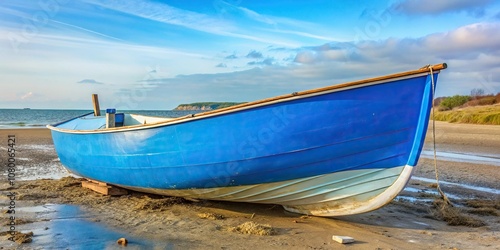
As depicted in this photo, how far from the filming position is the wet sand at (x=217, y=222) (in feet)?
15.5

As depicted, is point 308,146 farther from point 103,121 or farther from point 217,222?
point 103,121

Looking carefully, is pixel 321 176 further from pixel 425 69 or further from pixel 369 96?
pixel 425 69

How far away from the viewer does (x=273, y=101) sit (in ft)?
16.4

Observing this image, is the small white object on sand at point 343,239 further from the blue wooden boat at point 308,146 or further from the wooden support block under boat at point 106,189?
the wooden support block under boat at point 106,189

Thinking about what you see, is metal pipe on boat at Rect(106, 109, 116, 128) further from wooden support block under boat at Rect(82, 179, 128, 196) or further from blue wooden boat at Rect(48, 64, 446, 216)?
blue wooden boat at Rect(48, 64, 446, 216)

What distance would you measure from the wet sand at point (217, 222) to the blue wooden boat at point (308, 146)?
378 millimetres

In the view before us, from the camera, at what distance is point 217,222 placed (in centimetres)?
559

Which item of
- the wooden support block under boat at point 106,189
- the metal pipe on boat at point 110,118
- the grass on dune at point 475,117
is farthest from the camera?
the grass on dune at point 475,117

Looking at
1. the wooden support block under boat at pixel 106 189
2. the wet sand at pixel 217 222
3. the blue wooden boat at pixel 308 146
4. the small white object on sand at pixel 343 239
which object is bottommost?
the wet sand at pixel 217 222

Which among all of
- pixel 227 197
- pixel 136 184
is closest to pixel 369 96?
pixel 227 197

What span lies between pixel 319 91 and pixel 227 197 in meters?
2.13

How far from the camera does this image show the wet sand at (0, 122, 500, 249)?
473 centimetres

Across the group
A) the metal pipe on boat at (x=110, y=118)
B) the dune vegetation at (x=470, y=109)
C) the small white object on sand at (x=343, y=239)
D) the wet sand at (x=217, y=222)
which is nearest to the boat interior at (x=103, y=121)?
the metal pipe on boat at (x=110, y=118)

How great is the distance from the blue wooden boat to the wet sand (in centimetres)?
38
